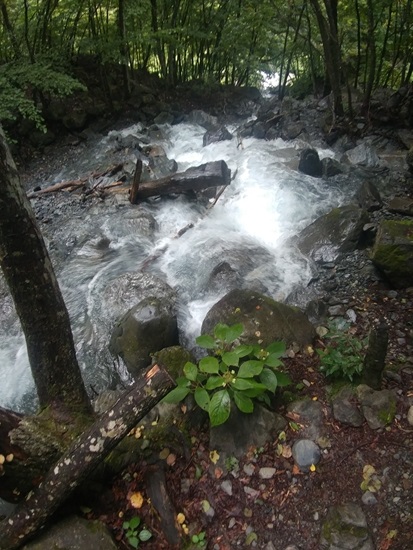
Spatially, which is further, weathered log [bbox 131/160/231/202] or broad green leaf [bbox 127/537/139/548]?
weathered log [bbox 131/160/231/202]

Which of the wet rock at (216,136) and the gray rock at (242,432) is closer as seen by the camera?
the gray rock at (242,432)

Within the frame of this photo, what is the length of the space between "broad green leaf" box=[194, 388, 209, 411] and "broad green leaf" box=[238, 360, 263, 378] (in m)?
0.31

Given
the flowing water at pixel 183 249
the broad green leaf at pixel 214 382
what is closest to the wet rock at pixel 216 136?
the flowing water at pixel 183 249

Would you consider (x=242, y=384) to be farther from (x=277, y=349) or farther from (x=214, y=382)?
(x=277, y=349)

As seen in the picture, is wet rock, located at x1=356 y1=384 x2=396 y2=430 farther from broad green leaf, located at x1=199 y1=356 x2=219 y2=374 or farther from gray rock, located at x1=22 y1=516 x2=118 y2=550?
gray rock, located at x1=22 y1=516 x2=118 y2=550

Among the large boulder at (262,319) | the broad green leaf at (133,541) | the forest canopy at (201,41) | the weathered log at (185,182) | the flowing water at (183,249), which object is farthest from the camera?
the forest canopy at (201,41)

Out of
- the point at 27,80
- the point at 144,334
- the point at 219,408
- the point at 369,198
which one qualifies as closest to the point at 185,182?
the point at 369,198

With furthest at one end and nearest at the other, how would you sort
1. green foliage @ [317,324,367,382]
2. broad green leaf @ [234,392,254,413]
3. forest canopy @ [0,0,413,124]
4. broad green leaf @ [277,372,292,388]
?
1. forest canopy @ [0,0,413,124]
2. green foliage @ [317,324,367,382]
3. broad green leaf @ [277,372,292,388]
4. broad green leaf @ [234,392,254,413]

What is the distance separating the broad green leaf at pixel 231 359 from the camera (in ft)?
10.1

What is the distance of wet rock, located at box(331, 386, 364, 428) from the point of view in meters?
3.17

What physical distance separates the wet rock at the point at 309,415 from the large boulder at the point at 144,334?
69.2 inches

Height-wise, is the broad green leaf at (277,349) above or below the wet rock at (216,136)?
above

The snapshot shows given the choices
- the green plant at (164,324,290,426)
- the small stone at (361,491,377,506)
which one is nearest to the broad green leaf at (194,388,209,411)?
the green plant at (164,324,290,426)

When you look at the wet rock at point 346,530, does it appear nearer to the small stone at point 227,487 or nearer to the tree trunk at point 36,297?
the small stone at point 227,487
